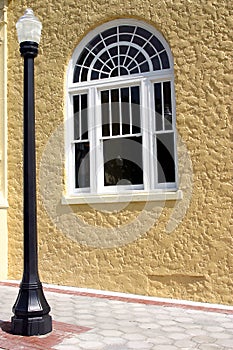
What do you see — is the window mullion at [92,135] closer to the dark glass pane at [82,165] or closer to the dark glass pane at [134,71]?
the dark glass pane at [82,165]

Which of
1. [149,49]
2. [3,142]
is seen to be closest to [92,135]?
[149,49]

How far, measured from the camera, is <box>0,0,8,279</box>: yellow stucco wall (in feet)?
26.6

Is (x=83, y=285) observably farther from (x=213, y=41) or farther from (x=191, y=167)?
(x=213, y=41)

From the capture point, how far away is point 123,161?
293 inches

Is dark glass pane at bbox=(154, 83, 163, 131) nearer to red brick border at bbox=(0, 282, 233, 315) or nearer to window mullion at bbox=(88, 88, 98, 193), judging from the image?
window mullion at bbox=(88, 88, 98, 193)

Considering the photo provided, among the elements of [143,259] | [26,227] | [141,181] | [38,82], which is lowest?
[143,259]

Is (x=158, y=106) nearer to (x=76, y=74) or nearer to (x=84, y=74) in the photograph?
(x=84, y=74)

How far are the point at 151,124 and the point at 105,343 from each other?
141 inches

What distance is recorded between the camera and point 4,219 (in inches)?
320

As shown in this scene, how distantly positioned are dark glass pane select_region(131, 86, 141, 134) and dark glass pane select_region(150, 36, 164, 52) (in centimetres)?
69

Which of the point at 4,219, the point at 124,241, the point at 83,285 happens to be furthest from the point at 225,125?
the point at 4,219

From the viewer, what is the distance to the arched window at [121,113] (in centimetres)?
715

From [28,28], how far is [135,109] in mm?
2537

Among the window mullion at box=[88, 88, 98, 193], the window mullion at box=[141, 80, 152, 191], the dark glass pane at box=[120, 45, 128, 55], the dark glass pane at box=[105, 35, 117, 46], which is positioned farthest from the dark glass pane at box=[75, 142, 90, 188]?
the dark glass pane at box=[105, 35, 117, 46]
